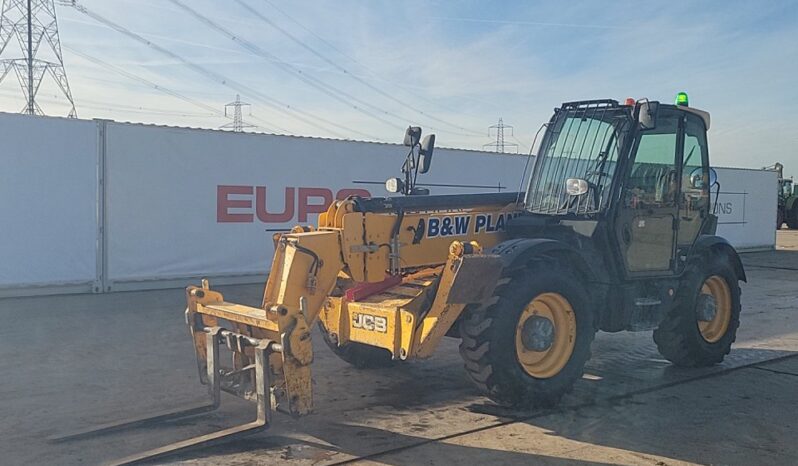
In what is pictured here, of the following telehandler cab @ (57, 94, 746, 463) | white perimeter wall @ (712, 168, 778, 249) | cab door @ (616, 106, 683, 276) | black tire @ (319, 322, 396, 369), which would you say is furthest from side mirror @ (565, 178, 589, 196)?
white perimeter wall @ (712, 168, 778, 249)

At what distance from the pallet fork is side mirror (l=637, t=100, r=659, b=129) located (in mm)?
3514

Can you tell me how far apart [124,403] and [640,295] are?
445 centimetres

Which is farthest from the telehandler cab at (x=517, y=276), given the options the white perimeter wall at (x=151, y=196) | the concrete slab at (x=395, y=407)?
the white perimeter wall at (x=151, y=196)

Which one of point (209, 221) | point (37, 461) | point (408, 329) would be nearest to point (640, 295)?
point (408, 329)

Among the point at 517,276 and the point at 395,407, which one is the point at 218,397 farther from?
the point at 517,276

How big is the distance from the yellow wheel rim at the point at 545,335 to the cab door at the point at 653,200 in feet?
3.29

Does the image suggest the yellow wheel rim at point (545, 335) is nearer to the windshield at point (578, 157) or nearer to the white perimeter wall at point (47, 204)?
the windshield at point (578, 157)

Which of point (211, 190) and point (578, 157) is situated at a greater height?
point (578, 157)

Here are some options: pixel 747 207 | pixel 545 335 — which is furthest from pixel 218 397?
pixel 747 207

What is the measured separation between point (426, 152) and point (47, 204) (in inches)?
292

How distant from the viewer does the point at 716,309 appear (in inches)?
300

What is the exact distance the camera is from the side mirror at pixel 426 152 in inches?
246

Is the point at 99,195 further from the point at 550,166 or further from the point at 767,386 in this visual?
the point at 767,386

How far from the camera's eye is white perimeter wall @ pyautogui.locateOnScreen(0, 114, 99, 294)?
1100 cm
